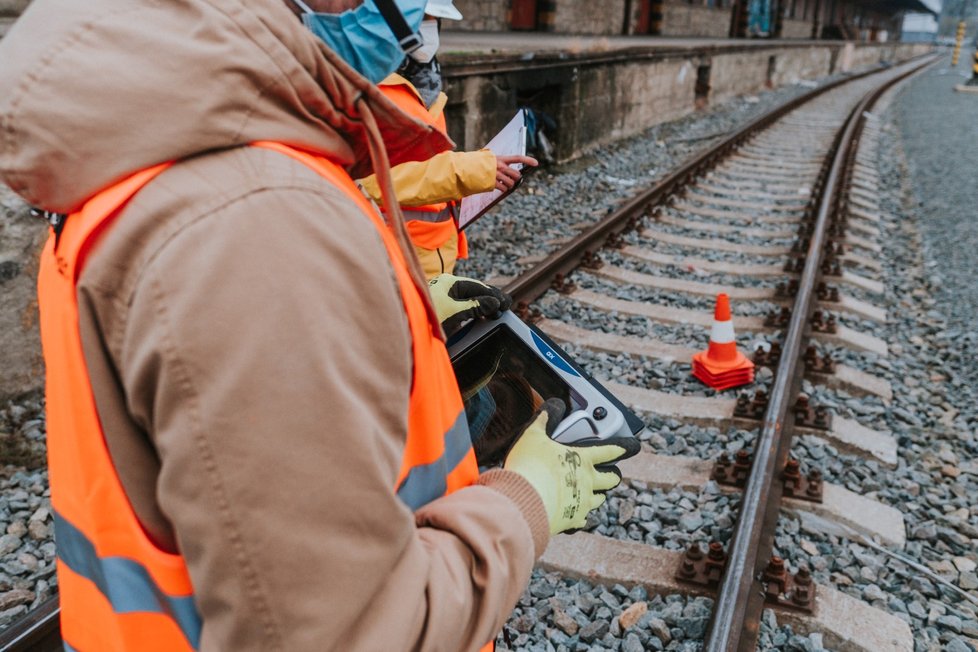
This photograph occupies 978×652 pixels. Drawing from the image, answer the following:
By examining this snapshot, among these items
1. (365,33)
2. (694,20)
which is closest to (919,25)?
(694,20)

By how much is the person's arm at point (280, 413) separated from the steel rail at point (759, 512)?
1830 millimetres

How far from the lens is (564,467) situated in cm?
142

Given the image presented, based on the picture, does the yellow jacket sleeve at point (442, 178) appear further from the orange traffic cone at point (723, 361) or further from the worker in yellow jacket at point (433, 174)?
the orange traffic cone at point (723, 361)

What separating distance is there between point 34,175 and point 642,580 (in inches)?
96.0

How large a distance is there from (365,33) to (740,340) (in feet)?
12.7

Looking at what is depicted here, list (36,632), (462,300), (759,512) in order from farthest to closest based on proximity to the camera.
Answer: (759,512) < (36,632) < (462,300)

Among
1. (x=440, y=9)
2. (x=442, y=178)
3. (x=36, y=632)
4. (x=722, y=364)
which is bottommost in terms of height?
(x=36, y=632)

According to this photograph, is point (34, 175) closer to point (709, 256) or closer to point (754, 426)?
point (754, 426)

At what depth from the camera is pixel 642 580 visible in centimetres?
275

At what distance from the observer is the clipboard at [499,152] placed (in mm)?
3533

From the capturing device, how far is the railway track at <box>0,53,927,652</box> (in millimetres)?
2641

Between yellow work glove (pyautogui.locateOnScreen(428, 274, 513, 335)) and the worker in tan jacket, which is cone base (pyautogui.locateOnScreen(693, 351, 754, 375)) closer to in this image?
yellow work glove (pyautogui.locateOnScreen(428, 274, 513, 335))

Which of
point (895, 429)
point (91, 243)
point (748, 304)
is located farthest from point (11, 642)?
point (748, 304)

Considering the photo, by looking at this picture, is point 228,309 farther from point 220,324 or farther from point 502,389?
point 502,389
